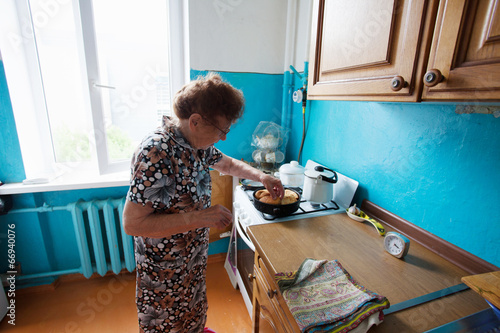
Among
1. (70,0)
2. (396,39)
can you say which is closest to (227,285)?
(396,39)

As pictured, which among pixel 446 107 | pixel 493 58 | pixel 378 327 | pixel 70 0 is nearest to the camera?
pixel 493 58

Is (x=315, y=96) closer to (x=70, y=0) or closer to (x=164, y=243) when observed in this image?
(x=164, y=243)

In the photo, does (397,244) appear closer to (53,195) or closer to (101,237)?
(101,237)

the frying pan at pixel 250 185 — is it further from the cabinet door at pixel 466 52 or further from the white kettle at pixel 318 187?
the cabinet door at pixel 466 52

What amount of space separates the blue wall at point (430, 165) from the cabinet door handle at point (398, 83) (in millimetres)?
388

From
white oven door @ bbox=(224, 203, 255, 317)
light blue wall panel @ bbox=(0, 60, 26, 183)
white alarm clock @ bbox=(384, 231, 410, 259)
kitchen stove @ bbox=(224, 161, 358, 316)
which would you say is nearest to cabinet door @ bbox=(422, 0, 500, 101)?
white alarm clock @ bbox=(384, 231, 410, 259)

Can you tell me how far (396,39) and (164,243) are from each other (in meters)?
1.06

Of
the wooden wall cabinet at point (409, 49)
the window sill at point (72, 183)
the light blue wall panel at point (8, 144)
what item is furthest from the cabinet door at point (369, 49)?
the light blue wall panel at point (8, 144)

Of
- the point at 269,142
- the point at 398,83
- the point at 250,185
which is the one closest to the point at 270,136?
the point at 269,142

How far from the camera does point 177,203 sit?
0.89m

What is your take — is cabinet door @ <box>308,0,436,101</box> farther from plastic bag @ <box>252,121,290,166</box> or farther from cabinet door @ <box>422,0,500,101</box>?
plastic bag @ <box>252,121,290,166</box>

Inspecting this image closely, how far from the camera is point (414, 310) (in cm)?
69

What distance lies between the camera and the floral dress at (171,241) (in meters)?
0.80

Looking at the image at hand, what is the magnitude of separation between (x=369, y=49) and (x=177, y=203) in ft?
2.81
